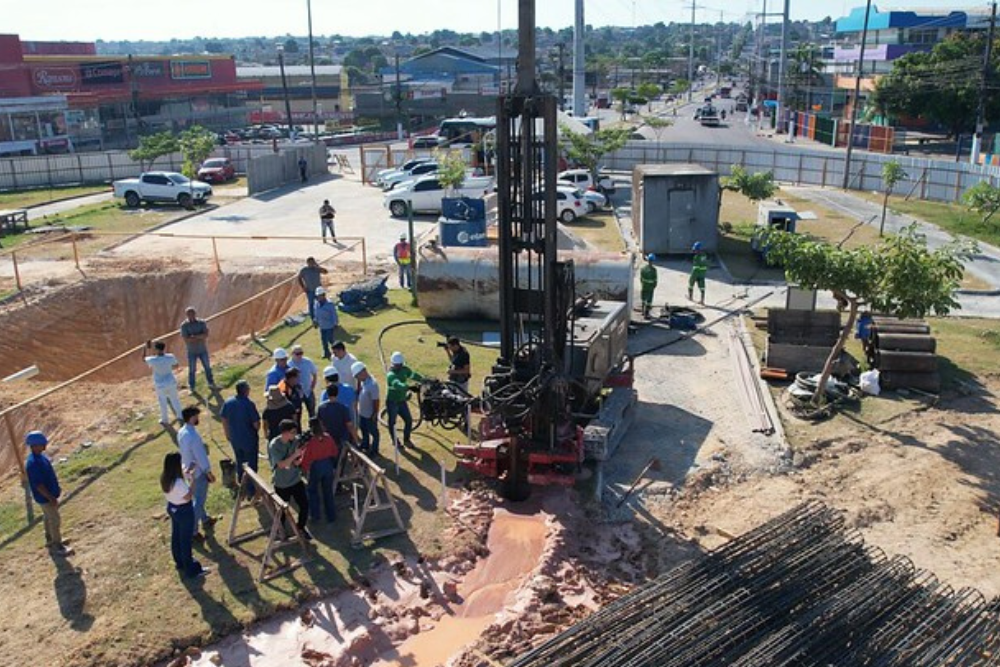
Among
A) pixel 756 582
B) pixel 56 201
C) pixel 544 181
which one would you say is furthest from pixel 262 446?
A: pixel 56 201

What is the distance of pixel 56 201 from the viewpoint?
37875 millimetres

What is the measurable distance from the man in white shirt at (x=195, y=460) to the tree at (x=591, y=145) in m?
27.9

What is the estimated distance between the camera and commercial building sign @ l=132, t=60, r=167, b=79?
67.2 meters

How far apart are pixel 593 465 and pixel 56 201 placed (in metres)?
33.6

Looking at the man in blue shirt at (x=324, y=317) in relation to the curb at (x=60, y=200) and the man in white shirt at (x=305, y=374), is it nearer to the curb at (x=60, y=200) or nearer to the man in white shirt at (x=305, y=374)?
the man in white shirt at (x=305, y=374)

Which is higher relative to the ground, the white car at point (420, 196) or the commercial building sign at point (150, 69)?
the commercial building sign at point (150, 69)

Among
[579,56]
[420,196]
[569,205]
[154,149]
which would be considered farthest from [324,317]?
[579,56]

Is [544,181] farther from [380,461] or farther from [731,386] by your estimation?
[731,386]

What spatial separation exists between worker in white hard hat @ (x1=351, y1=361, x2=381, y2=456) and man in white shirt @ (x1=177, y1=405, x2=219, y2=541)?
2.43 meters

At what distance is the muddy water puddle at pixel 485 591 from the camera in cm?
850

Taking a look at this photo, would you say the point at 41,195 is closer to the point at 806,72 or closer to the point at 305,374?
the point at 305,374

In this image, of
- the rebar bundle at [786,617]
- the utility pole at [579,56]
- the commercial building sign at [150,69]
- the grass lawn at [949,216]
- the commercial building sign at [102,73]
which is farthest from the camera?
the commercial building sign at [150,69]

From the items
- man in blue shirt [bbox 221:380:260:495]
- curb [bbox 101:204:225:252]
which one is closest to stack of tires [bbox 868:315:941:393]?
man in blue shirt [bbox 221:380:260:495]

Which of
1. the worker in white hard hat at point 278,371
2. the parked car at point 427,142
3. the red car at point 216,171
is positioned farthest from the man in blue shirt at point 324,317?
the parked car at point 427,142
